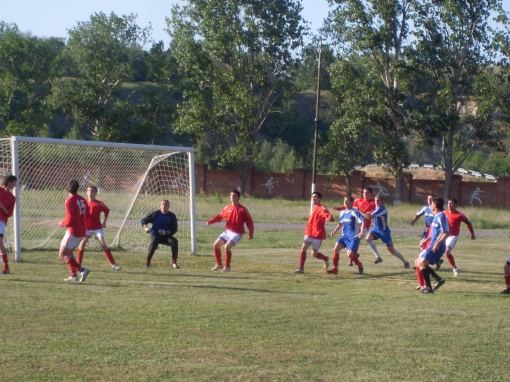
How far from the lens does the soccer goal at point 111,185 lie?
2016 centimetres

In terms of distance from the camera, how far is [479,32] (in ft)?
154

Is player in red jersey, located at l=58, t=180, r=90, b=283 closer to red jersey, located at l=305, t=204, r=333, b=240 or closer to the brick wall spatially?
red jersey, located at l=305, t=204, r=333, b=240

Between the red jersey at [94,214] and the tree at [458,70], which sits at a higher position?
the tree at [458,70]

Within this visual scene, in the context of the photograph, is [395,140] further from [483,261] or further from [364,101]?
[483,261]

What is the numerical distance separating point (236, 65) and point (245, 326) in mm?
42342

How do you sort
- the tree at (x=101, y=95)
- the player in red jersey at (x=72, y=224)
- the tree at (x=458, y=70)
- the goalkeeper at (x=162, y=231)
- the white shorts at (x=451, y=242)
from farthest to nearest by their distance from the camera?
the tree at (x=101, y=95), the tree at (x=458, y=70), the white shorts at (x=451, y=242), the goalkeeper at (x=162, y=231), the player in red jersey at (x=72, y=224)

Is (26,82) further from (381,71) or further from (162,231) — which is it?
(162,231)

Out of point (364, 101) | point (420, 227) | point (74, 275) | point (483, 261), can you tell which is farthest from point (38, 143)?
point (364, 101)

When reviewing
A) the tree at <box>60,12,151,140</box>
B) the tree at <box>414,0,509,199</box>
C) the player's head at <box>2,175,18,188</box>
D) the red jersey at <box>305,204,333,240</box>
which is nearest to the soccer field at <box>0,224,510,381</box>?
the red jersey at <box>305,204,333,240</box>

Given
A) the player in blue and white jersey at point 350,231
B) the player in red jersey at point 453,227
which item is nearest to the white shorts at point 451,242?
the player in red jersey at point 453,227

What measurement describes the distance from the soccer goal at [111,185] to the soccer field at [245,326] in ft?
11.4

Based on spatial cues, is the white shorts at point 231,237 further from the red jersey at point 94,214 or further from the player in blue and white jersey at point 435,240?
the player in blue and white jersey at point 435,240

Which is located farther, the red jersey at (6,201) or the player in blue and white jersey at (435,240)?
the red jersey at (6,201)

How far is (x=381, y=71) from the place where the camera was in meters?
48.5
